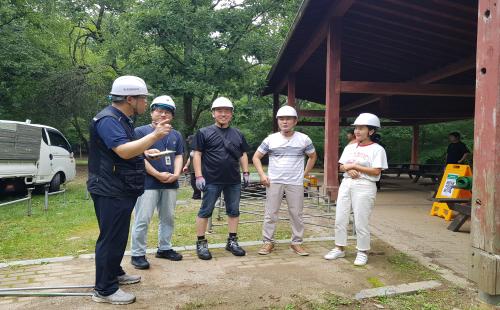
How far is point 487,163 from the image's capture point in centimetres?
286

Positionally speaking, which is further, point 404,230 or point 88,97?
point 88,97

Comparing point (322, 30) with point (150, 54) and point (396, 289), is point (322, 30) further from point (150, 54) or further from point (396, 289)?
point (150, 54)

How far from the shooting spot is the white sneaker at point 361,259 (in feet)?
13.0

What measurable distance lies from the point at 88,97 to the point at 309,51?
11450 mm

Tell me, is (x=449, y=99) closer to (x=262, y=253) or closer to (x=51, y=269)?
(x=262, y=253)

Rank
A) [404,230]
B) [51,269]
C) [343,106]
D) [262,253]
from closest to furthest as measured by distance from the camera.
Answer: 1. [51,269]
2. [262,253]
3. [404,230]
4. [343,106]

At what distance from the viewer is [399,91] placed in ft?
26.3

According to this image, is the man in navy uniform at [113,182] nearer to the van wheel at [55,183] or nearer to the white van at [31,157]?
the white van at [31,157]

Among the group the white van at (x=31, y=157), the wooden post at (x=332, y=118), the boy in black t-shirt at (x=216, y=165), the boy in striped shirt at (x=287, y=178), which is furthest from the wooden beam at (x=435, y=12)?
the white van at (x=31, y=157)

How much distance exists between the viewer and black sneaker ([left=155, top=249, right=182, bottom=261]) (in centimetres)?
406

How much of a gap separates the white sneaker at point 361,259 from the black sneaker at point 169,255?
1846 millimetres

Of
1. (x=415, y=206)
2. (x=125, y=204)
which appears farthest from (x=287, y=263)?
(x=415, y=206)

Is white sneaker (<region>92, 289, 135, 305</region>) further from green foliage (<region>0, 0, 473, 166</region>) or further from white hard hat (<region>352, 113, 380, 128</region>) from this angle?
green foliage (<region>0, 0, 473, 166</region>)

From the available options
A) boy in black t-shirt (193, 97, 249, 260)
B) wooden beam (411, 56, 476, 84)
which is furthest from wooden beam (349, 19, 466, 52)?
boy in black t-shirt (193, 97, 249, 260)
